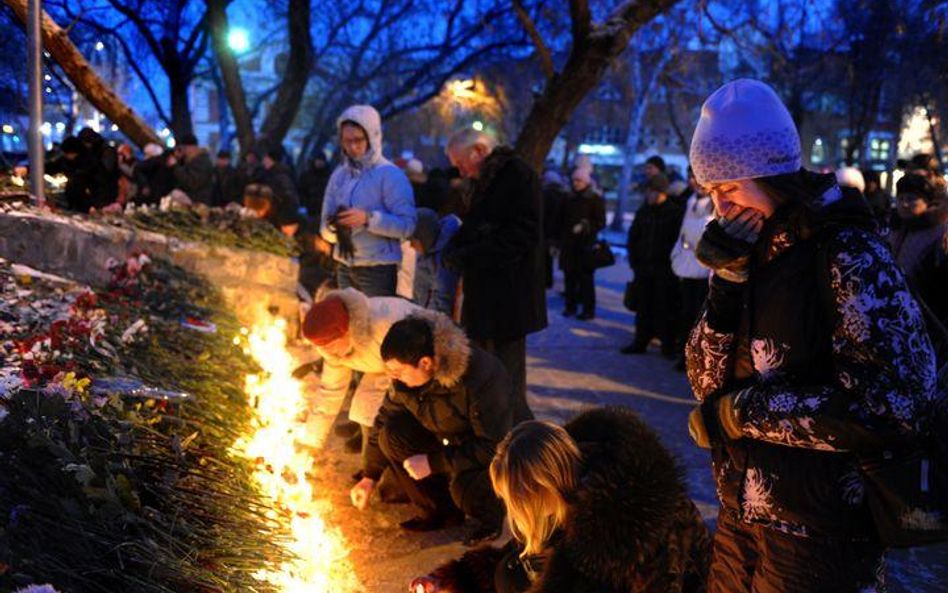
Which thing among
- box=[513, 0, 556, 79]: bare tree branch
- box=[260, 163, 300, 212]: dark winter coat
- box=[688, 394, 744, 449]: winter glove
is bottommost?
box=[688, 394, 744, 449]: winter glove

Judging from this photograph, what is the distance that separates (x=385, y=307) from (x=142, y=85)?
16401mm

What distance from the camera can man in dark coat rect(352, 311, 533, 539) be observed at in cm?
418

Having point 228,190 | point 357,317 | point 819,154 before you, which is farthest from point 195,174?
point 819,154

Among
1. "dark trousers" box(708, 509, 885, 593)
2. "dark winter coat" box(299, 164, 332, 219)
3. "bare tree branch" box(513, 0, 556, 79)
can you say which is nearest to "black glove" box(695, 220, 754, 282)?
"dark trousers" box(708, 509, 885, 593)

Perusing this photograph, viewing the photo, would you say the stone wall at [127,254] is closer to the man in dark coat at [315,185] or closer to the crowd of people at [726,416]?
the crowd of people at [726,416]

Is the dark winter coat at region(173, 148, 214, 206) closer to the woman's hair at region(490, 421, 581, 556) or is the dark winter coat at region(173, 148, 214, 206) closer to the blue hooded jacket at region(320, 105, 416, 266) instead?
the blue hooded jacket at region(320, 105, 416, 266)

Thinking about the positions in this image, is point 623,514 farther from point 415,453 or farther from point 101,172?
point 101,172

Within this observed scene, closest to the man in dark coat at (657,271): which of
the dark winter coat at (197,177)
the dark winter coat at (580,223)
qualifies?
the dark winter coat at (580,223)

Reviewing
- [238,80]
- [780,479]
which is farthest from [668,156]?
[780,479]

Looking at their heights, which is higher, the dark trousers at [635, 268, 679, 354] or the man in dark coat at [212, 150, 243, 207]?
the man in dark coat at [212, 150, 243, 207]

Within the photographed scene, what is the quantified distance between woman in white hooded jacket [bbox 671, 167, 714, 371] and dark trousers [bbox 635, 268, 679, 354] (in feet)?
1.35

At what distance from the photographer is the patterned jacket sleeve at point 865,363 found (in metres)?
1.88

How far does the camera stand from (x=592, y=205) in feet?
37.1

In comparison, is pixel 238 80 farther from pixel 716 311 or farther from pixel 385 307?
pixel 716 311
